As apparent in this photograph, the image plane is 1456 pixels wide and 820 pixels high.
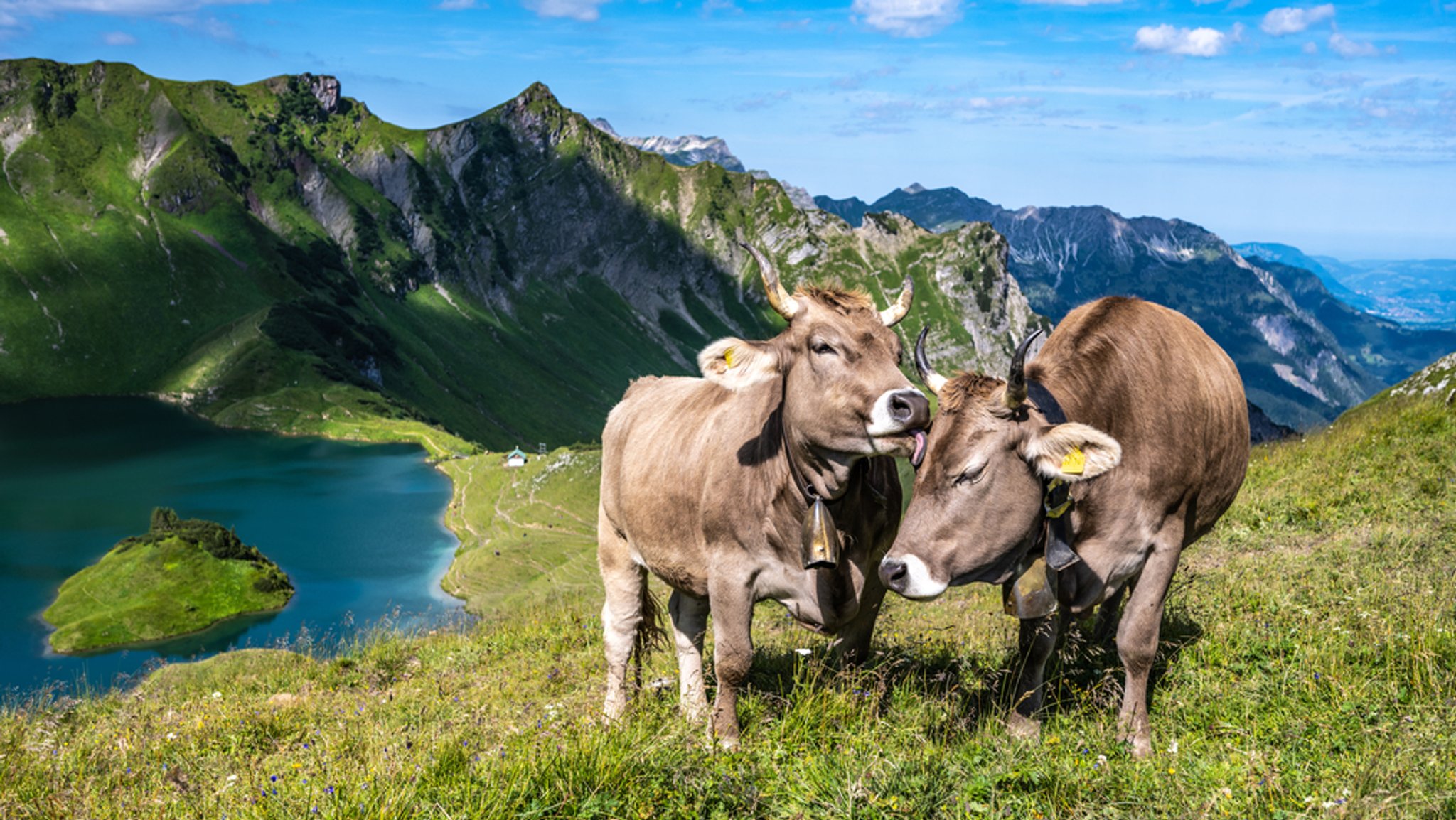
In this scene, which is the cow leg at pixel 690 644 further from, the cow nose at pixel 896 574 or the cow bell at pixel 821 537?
the cow nose at pixel 896 574

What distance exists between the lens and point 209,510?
123375mm

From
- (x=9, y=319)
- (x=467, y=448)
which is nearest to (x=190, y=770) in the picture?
(x=467, y=448)

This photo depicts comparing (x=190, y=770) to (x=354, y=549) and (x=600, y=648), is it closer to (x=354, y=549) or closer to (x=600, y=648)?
(x=600, y=648)

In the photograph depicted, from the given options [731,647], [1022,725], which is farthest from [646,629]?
[1022,725]

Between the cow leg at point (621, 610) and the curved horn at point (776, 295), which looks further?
the cow leg at point (621, 610)

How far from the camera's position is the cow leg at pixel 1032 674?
7059 mm

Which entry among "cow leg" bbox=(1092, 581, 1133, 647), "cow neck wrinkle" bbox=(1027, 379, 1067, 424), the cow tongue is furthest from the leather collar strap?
"cow leg" bbox=(1092, 581, 1133, 647)

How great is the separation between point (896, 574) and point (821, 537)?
26.6 inches

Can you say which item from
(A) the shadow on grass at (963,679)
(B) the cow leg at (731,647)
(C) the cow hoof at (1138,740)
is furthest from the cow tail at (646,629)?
(C) the cow hoof at (1138,740)

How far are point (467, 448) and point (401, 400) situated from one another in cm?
4063

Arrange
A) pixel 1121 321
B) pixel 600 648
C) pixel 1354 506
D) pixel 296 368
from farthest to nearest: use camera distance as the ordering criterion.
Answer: pixel 296 368
pixel 1354 506
pixel 600 648
pixel 1121 321

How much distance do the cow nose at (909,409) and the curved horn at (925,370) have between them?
582 millimetres

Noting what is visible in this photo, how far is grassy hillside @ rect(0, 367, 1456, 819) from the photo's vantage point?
5074 millimetres

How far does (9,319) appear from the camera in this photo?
189m
